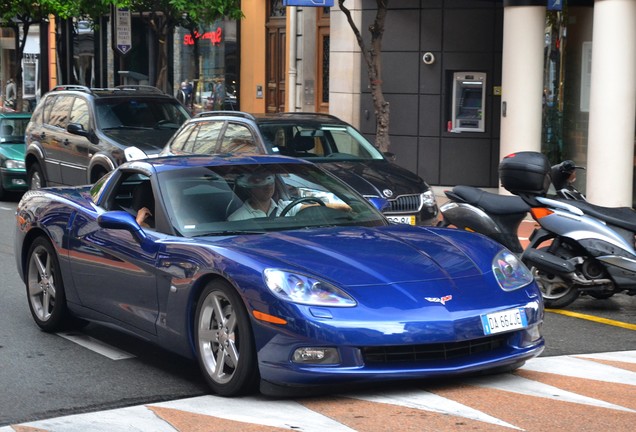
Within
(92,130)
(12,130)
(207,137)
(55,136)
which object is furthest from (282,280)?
(12,130)

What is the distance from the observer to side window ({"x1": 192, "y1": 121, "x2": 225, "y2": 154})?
1471 centimetres

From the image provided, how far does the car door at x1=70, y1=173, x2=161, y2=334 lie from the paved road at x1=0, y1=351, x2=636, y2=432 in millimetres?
997

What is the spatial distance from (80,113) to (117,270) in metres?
10.5

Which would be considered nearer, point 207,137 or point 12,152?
point 207,137

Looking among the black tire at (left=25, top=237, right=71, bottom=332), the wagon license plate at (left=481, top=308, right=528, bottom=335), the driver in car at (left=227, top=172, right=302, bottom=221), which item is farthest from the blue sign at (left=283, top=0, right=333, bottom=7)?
the wagon license plate at (left=481, top=308, right=528, bottom=335)

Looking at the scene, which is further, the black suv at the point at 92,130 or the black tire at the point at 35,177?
the black tire at the point at 35,177

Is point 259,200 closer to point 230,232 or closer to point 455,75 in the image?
point 230,232

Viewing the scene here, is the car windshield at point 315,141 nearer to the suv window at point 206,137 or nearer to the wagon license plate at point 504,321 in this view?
the suv window at point 206,137

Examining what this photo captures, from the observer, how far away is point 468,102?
71.5ft

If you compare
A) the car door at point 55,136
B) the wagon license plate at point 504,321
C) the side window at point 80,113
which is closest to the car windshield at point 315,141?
the side window at point 80,113

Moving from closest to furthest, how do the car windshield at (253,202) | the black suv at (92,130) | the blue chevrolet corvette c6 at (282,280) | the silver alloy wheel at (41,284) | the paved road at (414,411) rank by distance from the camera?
the paved road at (414,411), the blue chevrolet corvette c6 at (282,280), the car windshield at (253,202), the silver alloy wheel at (41,284), the black suv at (92,130)

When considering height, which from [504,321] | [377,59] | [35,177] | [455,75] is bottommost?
[35,177]

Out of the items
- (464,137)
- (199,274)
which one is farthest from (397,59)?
(199,274)

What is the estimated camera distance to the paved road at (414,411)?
621 cm
